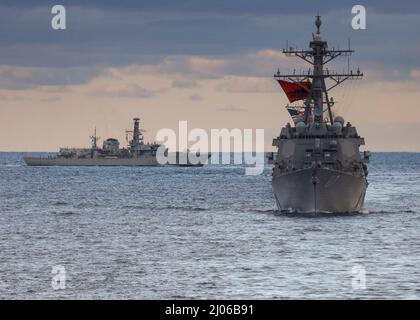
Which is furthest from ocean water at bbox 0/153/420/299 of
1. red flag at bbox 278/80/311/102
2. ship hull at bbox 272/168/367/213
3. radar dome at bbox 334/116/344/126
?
red flag at bbox 278/80/311/102

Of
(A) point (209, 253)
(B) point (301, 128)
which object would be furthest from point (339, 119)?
(A) point (209, 253)

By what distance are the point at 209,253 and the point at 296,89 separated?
31002 mm

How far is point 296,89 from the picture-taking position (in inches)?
2783

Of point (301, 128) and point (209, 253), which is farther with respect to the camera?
point (301, 128)

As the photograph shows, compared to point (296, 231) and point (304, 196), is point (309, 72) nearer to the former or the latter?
point (304, 196)

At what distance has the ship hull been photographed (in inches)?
2328

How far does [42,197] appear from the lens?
312 ft

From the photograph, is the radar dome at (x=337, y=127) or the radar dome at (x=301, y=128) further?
the radar dome at (x=337, y=127)

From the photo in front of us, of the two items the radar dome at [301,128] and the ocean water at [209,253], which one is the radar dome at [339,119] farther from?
the ocean water at [209,253]

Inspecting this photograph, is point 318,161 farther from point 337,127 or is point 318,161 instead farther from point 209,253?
point 209,253

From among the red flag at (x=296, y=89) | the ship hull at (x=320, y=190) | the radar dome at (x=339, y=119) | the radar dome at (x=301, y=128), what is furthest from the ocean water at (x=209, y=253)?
the red flag at (x=296, y=89)

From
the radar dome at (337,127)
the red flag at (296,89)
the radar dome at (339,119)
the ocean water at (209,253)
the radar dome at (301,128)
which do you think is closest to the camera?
the ocean water at (209,253)

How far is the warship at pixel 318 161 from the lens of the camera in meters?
59.7

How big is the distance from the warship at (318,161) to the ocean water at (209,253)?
1362 mm
